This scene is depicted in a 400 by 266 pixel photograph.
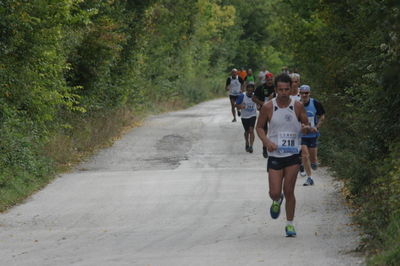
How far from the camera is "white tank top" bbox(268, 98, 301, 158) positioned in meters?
10.5

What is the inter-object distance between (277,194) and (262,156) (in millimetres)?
10636

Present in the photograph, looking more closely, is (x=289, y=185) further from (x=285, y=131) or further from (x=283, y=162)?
(x=285, y=131)

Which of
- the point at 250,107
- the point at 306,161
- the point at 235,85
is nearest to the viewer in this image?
the point at 306,161

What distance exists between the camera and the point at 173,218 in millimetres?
12602

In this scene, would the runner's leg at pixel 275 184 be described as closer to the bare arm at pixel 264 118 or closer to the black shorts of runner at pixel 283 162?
the black shorts of runner at pixel 283 162

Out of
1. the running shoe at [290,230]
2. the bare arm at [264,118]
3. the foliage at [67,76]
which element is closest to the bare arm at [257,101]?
the foliage at [67,76]

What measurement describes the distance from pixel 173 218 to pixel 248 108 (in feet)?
30.4

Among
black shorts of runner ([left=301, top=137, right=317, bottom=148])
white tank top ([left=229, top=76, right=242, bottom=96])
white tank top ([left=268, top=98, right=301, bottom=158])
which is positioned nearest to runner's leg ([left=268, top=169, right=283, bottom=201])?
white tank top ([left=268, top=98, right=301, bottom=158])

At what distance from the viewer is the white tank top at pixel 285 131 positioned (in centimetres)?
1048

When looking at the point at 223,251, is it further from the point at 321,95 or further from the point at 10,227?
the point at 321,95

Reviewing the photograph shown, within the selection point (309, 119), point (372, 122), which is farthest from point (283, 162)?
point (309, 119)

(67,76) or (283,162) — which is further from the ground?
(67,76)

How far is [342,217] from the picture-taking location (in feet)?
39.4

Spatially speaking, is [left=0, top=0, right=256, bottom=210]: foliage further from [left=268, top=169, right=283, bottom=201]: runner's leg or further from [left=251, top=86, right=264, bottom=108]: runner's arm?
[left=268, top=169, right=283, bottom=201]: runner's leg
